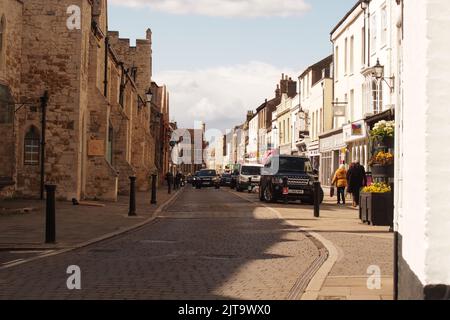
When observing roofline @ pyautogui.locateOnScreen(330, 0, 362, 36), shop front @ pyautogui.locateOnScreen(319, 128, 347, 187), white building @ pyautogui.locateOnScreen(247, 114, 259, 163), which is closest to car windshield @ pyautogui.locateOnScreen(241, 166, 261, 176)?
shop front @ pyautogui.locateOnScreen(319, 128, 347, 187)

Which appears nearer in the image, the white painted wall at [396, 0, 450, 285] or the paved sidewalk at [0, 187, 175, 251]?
the white painted wall at [396, 0, 450, 285]

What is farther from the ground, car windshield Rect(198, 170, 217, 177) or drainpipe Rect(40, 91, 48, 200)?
drainpipe Rect(40, 91, 48, 200)

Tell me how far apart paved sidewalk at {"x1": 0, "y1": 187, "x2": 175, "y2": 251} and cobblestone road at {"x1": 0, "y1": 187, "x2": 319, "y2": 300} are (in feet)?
2.69

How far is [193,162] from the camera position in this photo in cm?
14462

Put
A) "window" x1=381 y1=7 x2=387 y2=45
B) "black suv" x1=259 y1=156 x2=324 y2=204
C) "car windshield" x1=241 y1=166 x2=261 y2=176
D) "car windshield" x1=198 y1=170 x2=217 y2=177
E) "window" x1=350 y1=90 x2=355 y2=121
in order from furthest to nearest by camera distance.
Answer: "car windshield" x1=198 y1=170 x2=217 y2=177 → "car windshield" x1=241 y1=166 x2=261 y2=176 → "window" x1=350 y1=90 x2=355 y2=121 → "window" x1=381 y1=7 x2=387 y2=45 → "black suv" x1=259 y1=156 x2=324 y2=204

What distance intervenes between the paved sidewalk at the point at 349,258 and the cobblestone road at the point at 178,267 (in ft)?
1.27

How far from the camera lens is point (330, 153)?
152 ft

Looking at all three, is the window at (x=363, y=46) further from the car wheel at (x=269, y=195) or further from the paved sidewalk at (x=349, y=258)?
the paved sidewalk at (x=349, y=258)

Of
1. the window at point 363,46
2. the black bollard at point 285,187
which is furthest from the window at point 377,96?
the black bollard at point 285,187

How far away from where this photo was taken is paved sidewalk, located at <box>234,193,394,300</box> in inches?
280

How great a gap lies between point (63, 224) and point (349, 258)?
8.46m

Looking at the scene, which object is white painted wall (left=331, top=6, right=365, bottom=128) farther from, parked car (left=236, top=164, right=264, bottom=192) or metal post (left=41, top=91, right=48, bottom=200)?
metal post (left=41, top=91, right=48, bottom=200)

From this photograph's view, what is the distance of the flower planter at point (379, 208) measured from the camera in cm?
1648

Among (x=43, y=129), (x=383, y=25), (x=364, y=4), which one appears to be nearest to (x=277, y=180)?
(x=43, y=129)
